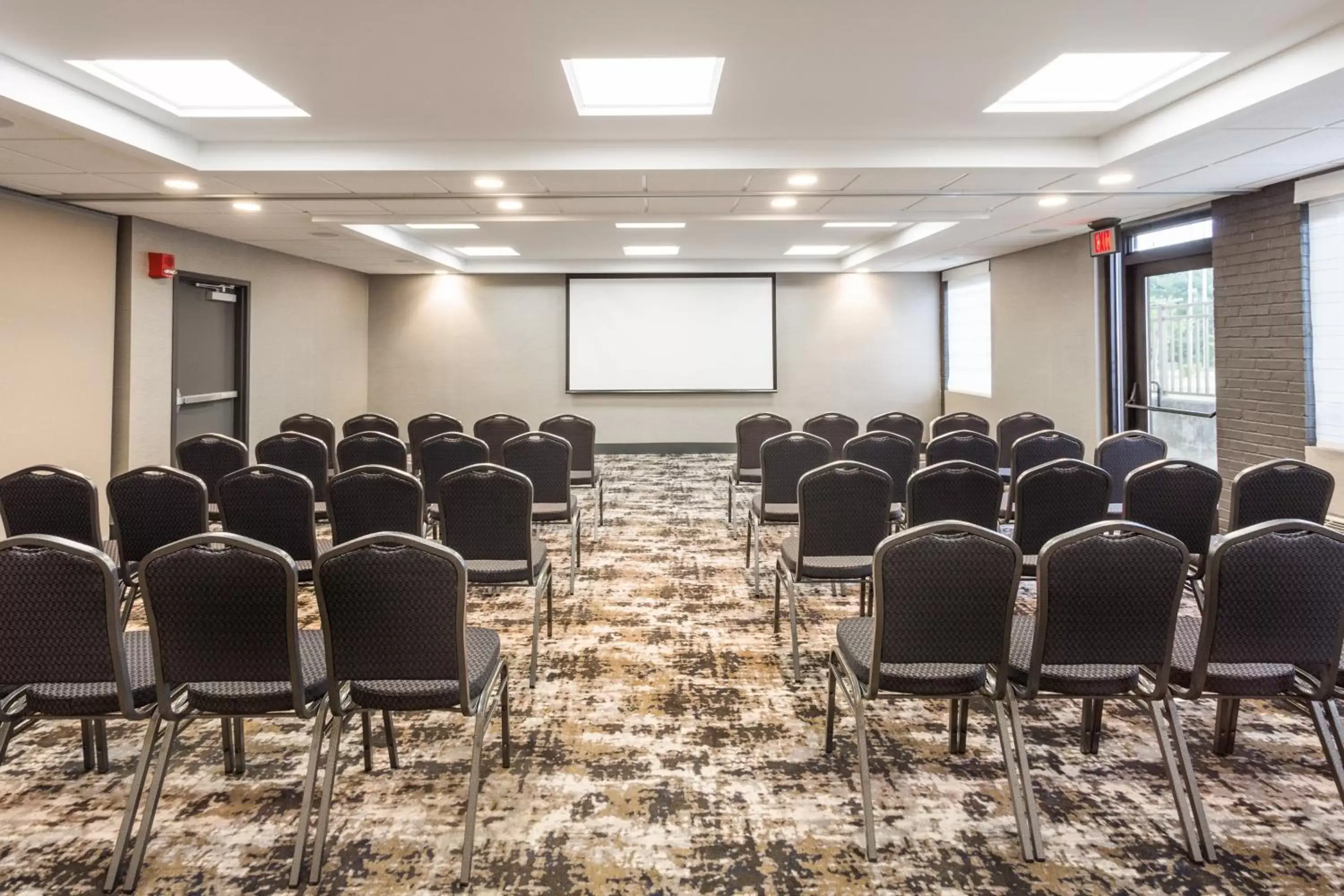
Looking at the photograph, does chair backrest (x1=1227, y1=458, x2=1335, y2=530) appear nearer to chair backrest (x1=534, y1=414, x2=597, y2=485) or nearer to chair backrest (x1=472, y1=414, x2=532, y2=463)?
chair backrest (x1=534, y1=414, x2=597, y2=485)

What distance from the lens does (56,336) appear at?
659 centimetres

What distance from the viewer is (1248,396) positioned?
654 cm

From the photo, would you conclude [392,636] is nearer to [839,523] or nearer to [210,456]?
[839,523]

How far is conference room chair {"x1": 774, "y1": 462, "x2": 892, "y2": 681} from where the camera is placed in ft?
12.5

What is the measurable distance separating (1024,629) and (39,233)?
7.97m

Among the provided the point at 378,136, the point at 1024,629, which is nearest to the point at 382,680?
the point at 1024,629

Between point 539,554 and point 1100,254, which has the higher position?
point 1100,254

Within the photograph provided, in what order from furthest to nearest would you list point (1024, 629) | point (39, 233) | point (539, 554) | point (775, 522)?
point (39, 233)
point (775, 522)
point (539, 554)
point (1024, 629)

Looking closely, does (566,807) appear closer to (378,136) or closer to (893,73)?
(893,73)

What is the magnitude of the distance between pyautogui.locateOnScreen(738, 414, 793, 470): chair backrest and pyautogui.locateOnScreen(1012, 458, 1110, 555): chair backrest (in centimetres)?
309

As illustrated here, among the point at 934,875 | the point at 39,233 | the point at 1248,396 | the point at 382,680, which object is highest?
the point at 39,233

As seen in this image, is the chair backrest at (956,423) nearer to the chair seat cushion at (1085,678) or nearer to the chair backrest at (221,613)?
the chair seat cushion at (1085,678)

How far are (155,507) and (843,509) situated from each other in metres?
3.42

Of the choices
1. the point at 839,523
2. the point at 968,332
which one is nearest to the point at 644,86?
the point at 839,523
